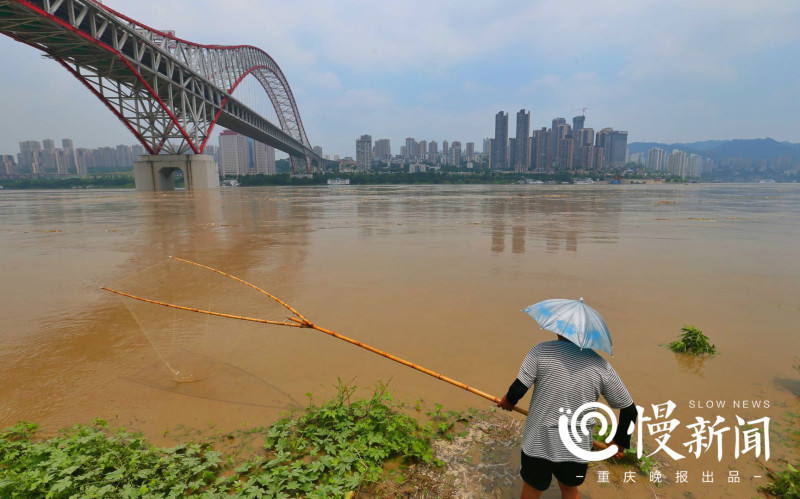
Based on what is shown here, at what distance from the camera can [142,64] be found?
138 ft

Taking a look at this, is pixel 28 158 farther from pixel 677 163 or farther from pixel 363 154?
pixel 677 163

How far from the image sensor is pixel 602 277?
7980 millimetres

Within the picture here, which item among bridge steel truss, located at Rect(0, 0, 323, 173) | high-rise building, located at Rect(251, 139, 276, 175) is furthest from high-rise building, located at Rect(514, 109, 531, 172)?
bridge steel truss, located at Rect(0, 0, 323, 173)

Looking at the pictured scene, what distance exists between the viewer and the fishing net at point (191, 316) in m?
4.46

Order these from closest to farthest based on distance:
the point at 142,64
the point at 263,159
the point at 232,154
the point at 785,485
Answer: the point at 785,485
the point at 142,64
the point at 232,154
the point at 263,159

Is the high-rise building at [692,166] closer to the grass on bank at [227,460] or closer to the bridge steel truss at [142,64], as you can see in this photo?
the bridge steel truss at [142,64]

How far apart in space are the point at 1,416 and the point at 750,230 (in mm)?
20487

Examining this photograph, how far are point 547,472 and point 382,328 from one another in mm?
3264

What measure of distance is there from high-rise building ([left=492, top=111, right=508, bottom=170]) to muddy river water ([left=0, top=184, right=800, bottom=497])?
175m

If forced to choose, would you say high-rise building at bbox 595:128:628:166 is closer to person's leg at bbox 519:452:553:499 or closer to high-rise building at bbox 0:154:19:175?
person's leg at bbox 519:452:553:499

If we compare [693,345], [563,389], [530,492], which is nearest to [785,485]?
[530,492]

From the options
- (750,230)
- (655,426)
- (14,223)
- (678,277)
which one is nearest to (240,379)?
(655,426)

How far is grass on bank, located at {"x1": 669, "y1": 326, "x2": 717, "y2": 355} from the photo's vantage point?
4609 millimetres

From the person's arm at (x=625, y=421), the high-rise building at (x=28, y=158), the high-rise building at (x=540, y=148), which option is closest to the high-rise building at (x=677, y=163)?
the high-rise building at (x=540, y=148)
